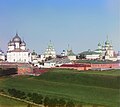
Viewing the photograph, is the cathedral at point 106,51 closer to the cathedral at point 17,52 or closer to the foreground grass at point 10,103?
the cathedral at point 17,52

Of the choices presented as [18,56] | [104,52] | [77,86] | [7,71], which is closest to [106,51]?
[104,52]

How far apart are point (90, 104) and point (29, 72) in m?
17.7

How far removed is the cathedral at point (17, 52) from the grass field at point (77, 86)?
18.0 metres

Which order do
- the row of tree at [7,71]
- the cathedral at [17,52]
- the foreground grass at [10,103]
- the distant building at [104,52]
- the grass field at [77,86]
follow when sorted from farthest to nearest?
the distant building at [104,52] < the cathedral at [17,52] < the row of tree at [7,71] < the grass field at [77,86] < the foreground grass at [10,103]

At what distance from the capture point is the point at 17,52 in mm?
43469

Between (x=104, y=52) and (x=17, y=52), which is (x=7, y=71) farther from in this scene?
(x=104, y=52)

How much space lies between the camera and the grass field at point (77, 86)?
16.6m

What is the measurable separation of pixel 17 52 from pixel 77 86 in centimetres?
2346

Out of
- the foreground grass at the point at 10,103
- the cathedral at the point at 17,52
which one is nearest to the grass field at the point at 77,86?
the foreground grass at the point at 10,103

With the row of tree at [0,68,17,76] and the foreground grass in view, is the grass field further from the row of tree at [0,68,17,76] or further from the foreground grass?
the row of tree at [0,68,17,76]

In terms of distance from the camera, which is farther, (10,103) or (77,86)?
(77,86)

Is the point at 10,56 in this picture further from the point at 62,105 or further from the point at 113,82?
the point at 62,105

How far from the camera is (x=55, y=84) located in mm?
21922

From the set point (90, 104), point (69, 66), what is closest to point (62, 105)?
point (90, 104)
